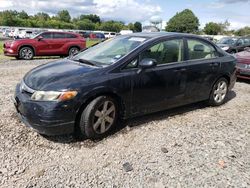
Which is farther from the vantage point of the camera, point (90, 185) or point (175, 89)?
point (175, 89)

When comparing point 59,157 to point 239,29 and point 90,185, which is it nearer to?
point 90,185

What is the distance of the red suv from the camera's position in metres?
14.8

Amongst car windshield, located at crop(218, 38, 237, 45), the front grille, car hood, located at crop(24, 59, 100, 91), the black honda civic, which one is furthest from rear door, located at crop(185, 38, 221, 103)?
car windshield, located at crop(218, 38, 237, 45)

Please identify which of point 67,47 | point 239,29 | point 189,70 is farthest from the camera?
point 239,29

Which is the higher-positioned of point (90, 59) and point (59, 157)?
point (90, 59)

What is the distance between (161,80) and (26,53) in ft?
38.1

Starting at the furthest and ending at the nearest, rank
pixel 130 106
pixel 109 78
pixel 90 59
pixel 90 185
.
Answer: pixel 90 59
pixel 130 106
pixel 109 78
pixel 90 185

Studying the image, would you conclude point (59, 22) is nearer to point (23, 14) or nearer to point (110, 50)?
point (23, 14)

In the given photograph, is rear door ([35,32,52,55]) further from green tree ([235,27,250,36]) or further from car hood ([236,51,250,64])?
green tree ([235,27,250,36])

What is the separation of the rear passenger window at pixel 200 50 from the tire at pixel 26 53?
11093 millimetres

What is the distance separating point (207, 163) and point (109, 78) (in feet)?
6.08

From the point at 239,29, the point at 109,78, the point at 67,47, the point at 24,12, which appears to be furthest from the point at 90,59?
the point at 24,12

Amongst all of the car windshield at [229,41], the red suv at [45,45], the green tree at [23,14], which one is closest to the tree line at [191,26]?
the green tree at [23,14]

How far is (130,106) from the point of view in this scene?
4.87m
